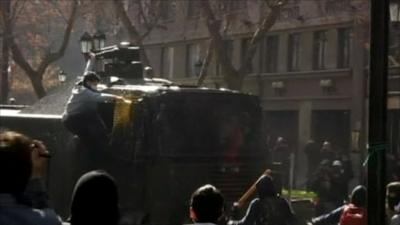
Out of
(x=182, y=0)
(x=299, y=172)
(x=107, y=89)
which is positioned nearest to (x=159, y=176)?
(x=107, y=89)

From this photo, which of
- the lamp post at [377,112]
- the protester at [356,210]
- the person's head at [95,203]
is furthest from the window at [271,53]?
the person's head at [95,203]

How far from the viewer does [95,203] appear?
4477mm

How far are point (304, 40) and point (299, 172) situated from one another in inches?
252

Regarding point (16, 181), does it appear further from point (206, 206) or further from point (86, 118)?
point (86, 118)

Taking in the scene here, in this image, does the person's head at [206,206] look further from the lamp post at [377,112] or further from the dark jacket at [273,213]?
the dark jacket at [273,213]

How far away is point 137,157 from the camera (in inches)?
575

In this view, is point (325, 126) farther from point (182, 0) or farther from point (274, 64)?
point (182, 0)

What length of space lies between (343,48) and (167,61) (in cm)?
1540

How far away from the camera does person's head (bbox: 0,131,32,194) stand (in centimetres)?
459

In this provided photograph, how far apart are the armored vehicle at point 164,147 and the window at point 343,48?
23320mm

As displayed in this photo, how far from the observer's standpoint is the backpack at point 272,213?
11109mm

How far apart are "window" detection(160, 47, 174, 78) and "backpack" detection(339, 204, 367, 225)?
1642 inches

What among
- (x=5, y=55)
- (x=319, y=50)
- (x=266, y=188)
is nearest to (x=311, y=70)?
(x=319, y=50)

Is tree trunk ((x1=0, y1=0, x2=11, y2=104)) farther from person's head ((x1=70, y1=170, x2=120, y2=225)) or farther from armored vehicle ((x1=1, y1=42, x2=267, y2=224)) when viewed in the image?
person's head ((x1=70, y1=170, x2=120, y2=225))
